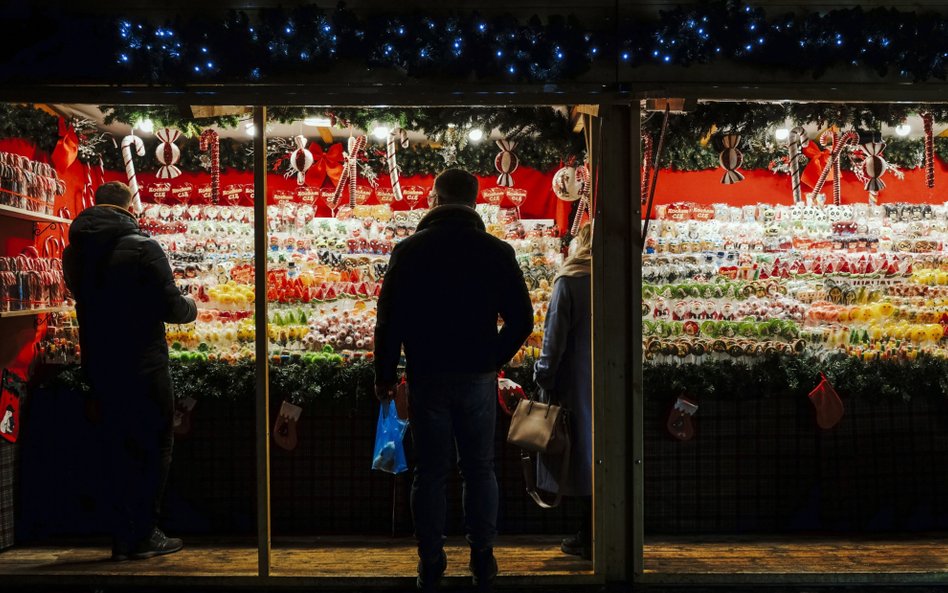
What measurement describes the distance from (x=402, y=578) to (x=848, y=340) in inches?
159

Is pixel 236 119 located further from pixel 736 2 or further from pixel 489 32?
pixel 736 2

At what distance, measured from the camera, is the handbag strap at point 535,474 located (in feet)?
15.3

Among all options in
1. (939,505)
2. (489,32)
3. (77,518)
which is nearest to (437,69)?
(489,32)

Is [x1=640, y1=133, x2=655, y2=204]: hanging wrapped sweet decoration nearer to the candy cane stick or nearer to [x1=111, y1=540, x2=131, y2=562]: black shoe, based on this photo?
the candy cane stick

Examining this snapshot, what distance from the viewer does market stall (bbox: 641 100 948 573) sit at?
5453mm

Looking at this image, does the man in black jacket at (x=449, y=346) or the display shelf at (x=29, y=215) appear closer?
the man in black jacket at (x=449, y=346)

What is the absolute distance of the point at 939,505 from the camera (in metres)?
5.53

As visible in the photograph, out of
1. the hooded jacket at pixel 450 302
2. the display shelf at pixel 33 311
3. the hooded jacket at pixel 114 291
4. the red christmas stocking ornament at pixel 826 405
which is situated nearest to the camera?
the hooded jacket at pixel 450 302

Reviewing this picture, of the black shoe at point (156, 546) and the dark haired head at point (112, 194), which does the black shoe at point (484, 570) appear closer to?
the black shoe at point (156, 546)

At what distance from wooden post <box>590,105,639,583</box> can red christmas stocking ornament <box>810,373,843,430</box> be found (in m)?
1.72

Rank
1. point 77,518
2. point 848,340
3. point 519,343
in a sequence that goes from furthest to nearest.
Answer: point 848,340, point 77,518, point 519,343

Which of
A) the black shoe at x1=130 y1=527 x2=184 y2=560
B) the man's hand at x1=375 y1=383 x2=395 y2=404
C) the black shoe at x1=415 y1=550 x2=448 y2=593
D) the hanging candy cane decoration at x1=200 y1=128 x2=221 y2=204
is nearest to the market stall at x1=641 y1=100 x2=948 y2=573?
the black shoe at x1=415 y1=550 x2=448 y2=593

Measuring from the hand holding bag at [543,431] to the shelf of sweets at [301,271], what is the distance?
113 cm

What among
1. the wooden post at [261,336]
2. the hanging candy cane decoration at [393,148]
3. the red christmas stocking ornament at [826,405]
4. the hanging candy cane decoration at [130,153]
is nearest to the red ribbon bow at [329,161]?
the hanging candy cane decoration at [393,148]
